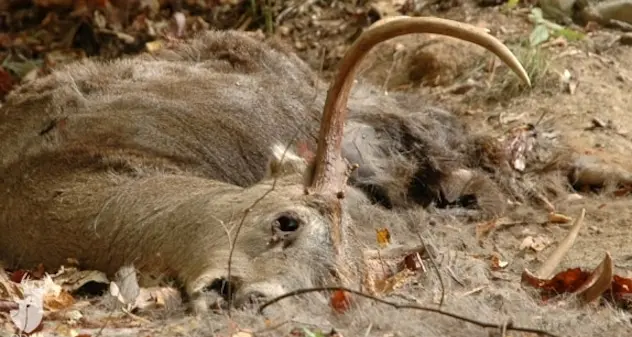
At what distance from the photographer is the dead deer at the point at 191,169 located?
3811 mm

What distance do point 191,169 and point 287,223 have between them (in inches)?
56.5

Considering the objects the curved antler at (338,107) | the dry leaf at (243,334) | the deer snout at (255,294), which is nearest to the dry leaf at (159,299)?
the deer snout at (255,294)

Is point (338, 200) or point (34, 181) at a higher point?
point (338, 200)

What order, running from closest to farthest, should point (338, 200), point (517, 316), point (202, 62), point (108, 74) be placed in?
1. point (517, 316)
2. point (338, 200)
3. point (108, 74)
4. point (202, 62)

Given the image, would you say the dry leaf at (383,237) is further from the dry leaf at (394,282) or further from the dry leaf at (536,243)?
the dry leaf at (536,243)

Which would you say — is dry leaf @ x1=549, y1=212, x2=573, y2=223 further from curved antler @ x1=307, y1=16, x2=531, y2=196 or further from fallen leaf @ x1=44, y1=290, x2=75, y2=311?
fallen leaf @ x1=44, y1=290, x2=75, y2=311

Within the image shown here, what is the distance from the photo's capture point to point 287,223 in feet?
12.7

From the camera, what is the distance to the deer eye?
3.85m

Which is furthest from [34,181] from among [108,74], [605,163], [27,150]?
[605,163]

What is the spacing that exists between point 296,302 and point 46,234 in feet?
5.56

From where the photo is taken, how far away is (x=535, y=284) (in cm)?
404

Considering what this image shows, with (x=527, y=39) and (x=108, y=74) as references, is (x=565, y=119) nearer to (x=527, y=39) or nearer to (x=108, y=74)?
(x=527, y=39)

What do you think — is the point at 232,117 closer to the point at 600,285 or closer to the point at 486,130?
the point at 486,130

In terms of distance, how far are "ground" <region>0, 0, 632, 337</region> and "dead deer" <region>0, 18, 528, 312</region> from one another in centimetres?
33
